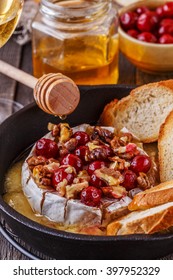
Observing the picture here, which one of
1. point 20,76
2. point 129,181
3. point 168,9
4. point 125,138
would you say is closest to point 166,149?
point 125,138

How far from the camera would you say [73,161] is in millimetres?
2268

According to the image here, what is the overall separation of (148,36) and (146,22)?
8 centimetres

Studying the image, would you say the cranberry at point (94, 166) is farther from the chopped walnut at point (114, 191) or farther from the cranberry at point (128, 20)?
the cranberry at point (128, 20)

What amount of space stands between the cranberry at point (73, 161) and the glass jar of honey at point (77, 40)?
77 centimetres

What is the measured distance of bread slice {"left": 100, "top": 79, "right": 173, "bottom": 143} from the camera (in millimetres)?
2570

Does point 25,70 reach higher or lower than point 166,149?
lower

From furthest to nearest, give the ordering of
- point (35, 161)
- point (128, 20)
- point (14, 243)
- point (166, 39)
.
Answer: point (128, 20) < point (166, 39) < point (35, 161) < point (14, 243)

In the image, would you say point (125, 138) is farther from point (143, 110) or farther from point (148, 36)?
point (148, 36)

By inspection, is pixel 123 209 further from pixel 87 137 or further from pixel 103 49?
pixel 103 49

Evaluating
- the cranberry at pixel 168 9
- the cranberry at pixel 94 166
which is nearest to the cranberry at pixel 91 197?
the cranberry at pixel 94 166

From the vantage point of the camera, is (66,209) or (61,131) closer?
(66,209)

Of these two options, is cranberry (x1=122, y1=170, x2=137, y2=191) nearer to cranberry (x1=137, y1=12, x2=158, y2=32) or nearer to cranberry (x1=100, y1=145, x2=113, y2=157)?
cranberry (x1=100, y1=145, x2=113, y2=157)

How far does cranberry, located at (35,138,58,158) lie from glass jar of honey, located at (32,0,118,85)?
684 mm
